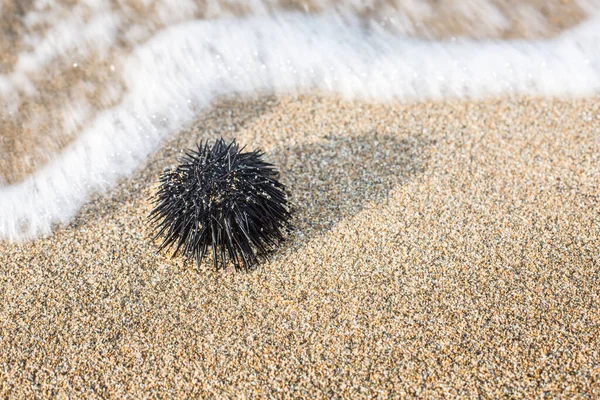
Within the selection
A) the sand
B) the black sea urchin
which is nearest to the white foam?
the sand

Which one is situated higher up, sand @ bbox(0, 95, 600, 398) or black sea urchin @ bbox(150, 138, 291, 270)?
black sea urchin @ bbox(150, 138, 291, 270)

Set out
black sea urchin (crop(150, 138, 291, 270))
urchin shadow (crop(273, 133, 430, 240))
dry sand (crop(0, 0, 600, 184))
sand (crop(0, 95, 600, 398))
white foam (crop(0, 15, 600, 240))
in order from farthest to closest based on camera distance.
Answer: dry sand (crop(0, 0, 600, 184)) < white foam (crop(0, 15, 600, 240)) < urchin shadow (crop(273, 133, 430, 240)) < black sea urchin (crop(150, 138, 291, 270)) < sand (crop(0, 95, 600, 398))

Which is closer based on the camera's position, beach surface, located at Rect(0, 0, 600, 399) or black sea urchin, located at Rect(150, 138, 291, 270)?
beach surface, located at Rect(0, 0, 600, 399)

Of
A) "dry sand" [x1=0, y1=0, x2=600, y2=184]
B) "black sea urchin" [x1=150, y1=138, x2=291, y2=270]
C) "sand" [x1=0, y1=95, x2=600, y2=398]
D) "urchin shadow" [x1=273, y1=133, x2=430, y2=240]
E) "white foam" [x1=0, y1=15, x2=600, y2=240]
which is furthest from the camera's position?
"dry sand" [x1=0, y1=0, x2=600, y2=184]

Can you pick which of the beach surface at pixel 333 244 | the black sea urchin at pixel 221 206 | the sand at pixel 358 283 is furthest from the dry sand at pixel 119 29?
the black sea urchin at pixel 221 206

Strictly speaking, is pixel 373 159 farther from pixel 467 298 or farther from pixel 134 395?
pixel 134 395

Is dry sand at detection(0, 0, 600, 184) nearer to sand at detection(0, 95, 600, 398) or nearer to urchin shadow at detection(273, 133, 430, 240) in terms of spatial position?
sand at detection(0, 95, 600, 398)

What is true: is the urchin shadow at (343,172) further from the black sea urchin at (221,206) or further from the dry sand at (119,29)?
the dry sand at (119,29)
